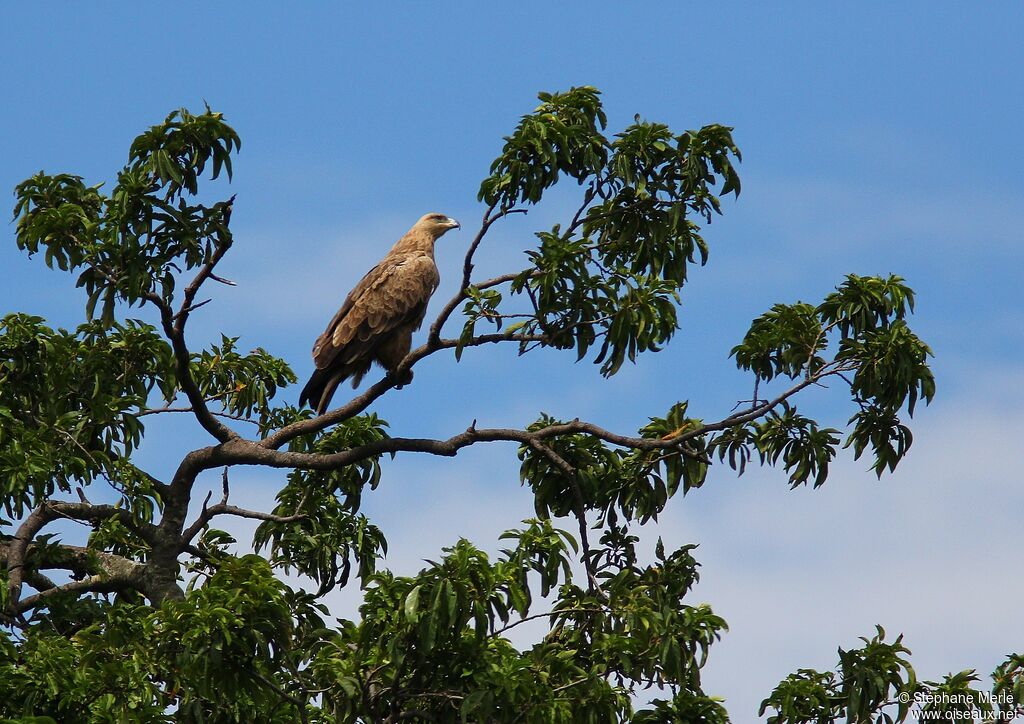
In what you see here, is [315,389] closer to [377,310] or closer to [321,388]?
[321,388]

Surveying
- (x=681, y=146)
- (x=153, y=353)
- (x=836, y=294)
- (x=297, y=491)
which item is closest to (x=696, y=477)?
(x=836, y=294)

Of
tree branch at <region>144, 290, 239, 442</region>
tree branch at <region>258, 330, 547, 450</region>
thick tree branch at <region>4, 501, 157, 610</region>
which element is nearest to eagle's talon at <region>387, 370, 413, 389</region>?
tree branch at <region>258, 330, 547, 450</region>

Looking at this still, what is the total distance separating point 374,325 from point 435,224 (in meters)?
2.02

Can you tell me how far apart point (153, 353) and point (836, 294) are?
526 centimetres

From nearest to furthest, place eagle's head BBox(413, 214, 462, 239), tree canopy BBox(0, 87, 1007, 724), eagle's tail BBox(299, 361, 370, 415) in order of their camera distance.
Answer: tree canopy BBox(0, 87, 1007, 724), eagle's tail BBox(299, 361, 370, 415), eagle's head BBox(413, 214, 462, 239)

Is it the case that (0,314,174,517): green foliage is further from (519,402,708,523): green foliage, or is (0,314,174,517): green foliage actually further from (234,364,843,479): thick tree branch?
(519,402,708,523): green foliage

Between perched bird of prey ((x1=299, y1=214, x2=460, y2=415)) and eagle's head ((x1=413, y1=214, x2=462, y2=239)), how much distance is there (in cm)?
71

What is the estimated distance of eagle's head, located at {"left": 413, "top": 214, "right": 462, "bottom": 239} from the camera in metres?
13.7

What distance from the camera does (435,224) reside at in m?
13.8

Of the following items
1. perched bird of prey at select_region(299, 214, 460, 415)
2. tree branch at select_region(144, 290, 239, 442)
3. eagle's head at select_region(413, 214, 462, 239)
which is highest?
eagle's head at select_region(413, 214, 462, 239)

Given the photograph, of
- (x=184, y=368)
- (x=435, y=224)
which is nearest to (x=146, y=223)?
(x=184, y=368)

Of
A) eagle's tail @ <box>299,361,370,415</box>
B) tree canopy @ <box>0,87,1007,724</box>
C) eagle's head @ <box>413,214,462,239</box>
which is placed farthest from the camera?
eagle's head @ <box>413,214,462,239</box>

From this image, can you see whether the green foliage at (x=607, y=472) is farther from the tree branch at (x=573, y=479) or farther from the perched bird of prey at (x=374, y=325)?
the perched bird of prey at (x=374, y=325)

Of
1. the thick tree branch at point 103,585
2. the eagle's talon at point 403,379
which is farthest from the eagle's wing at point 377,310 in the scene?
the thick tree branch at point 103,585
